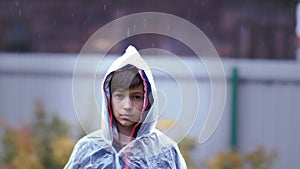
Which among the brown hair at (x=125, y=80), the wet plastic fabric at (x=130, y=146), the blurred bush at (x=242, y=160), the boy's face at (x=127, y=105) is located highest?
the brown hair at (x=125, y=80)

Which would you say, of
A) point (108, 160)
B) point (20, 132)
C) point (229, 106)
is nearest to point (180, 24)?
point (229, 106)

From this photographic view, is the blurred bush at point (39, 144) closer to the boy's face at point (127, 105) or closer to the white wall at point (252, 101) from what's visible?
the white wall at point (252, 101)

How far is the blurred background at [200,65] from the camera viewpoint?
24.3 feet

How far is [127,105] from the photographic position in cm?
333

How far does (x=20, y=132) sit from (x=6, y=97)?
3.35 ft

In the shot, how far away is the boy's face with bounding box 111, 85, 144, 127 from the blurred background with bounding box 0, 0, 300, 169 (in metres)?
3.69

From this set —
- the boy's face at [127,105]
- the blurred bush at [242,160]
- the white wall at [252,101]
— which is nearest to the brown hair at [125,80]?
the boy's face at [127,105]

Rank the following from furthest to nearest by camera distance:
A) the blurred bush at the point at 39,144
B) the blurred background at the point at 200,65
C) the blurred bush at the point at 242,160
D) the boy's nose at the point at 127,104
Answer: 1. the blurred background at the point at 200,65
2. the blurred bush at the point at 242,160
3. the blurred bush at the point at 39,144
4. the boy's nose at the point at 127,104

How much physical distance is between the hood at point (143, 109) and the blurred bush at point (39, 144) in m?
3.32

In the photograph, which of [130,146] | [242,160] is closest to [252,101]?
[242,160]

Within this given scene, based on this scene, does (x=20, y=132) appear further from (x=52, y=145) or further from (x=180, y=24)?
(x=180, y=24)

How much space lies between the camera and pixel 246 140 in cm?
757

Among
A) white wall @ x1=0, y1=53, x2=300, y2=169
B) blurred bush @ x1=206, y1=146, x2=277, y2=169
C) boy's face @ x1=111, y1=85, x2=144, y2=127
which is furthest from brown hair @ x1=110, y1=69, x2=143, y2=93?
white wall @ x1=0, y1=53, x2=300, y2=169

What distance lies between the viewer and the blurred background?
7410 mm
